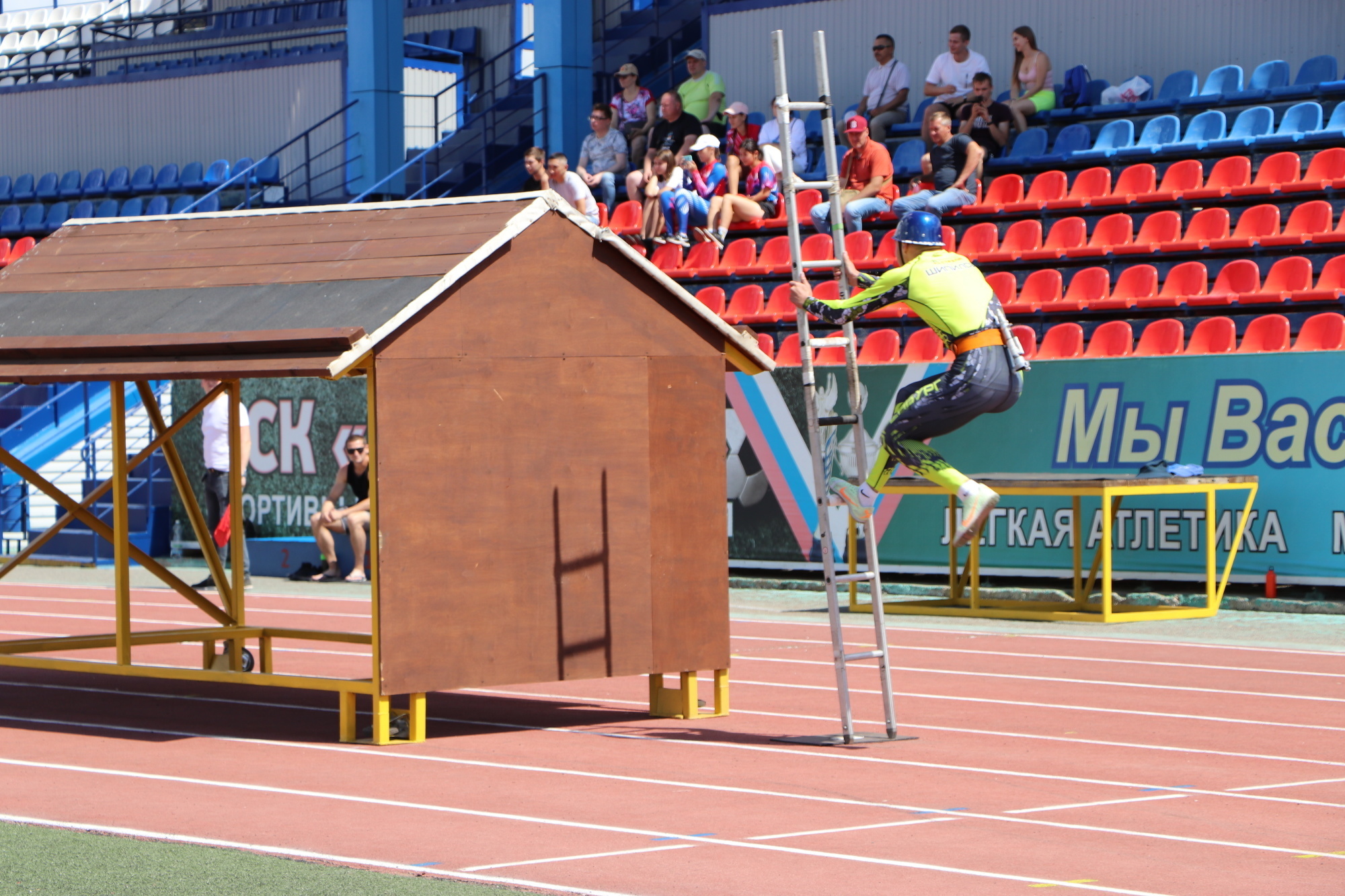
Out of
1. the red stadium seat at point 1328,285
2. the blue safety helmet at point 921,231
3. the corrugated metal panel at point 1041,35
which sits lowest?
the blue safety helmet at point 921,231

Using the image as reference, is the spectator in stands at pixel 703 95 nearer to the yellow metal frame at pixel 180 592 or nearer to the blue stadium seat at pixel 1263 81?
the blue stadium seat at pixel 1263 81

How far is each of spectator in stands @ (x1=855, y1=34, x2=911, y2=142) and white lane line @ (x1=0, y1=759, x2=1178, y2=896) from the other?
1634cm

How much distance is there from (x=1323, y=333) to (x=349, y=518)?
9764mm

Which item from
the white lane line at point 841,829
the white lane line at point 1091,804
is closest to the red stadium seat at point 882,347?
the white lane line at point 1091,804

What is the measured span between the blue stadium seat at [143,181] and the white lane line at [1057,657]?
19.0 m

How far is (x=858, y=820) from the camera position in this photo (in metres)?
7.54

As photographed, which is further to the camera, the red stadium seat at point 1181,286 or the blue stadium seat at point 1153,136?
the blue stadium seat at point 1153,136

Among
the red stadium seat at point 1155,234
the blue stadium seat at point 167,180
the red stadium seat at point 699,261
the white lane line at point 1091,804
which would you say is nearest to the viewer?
the white lane line at point 1091,804

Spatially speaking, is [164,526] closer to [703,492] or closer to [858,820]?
[703,492]

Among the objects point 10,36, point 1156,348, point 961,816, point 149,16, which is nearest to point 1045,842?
point 961,816

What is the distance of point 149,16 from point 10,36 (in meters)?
5.96

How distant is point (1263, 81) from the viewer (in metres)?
21.1

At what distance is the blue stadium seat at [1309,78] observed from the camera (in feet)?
67.4

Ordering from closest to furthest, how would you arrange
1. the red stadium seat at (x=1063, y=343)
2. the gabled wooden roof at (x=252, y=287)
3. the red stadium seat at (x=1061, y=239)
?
the gabled wooden roof at (x=252, y=287) < the red stadium seat at (x=1063, y=343) < the red stadium seat at (x=1061, y=239)
